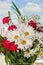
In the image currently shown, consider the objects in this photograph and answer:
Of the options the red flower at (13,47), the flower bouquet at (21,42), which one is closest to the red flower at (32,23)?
the flower bouquet at (21,42)

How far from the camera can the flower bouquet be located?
93 cm

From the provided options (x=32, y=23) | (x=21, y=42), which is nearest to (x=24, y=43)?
(x=21, y=42)


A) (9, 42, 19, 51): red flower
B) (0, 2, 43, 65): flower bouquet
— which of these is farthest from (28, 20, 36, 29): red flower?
(9, 42, 19, 51): red flower

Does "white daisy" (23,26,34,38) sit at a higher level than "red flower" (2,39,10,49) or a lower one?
higher

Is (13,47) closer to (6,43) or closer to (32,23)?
(6,43)

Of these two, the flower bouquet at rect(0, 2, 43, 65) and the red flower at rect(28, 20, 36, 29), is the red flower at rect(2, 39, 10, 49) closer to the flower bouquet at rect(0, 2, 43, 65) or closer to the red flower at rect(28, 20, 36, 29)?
the flower bouquet at rect(0, 2, 43, 65)

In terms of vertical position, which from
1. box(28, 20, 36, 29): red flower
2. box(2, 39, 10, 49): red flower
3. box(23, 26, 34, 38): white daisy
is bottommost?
box(2, 39, 10, 49): red flower

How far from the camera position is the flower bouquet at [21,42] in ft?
3.06

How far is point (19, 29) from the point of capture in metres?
0.94

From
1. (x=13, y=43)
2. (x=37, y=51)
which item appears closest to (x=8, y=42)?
(x=13, y=43)

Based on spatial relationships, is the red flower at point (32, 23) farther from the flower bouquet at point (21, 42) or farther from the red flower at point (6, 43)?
the red flower at point (6, 43)

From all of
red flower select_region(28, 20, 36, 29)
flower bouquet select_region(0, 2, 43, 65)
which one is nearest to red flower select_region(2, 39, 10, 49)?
flower bouquet select_region(0, 2, 43, 65)

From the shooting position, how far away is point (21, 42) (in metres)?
0.93

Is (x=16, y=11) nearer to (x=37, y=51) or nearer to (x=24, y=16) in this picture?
(x=24, y=16)
